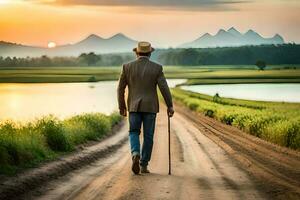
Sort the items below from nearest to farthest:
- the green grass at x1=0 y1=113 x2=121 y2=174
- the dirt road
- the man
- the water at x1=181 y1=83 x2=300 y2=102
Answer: the dirt road → the man → the green grass at x1=0 y1=113 x2=121 y2=174 → the water at x1=181 y1=83 x2=300 y2=102

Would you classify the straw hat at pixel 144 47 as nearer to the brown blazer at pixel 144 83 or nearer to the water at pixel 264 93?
the brown blazer at pixel 144 83

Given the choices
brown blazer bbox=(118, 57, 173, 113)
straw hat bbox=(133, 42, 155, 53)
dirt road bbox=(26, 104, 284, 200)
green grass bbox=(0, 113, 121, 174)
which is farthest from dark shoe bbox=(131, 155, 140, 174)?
green grass bbox=(0, 113, 121, 174)

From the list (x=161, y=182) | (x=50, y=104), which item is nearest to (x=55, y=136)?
(x=161, y=182)

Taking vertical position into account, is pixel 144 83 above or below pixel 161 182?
above

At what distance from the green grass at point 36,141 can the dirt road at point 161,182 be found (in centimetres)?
115

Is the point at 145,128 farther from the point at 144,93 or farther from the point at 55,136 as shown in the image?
the point at 55,136


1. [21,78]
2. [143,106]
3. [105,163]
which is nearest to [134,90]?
[143,106]

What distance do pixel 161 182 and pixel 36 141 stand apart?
5.23 metres

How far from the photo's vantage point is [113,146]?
71.1ft

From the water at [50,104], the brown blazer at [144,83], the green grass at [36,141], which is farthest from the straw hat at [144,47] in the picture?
the water at [50,104]

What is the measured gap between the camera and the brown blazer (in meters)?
13.1

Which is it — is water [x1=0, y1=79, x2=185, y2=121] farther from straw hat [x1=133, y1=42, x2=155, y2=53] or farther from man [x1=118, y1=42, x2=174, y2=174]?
straw hat [x1=133, y1=42, x2=155, y2=53]

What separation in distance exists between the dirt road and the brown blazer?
1389mm

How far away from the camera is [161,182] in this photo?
1177cm
